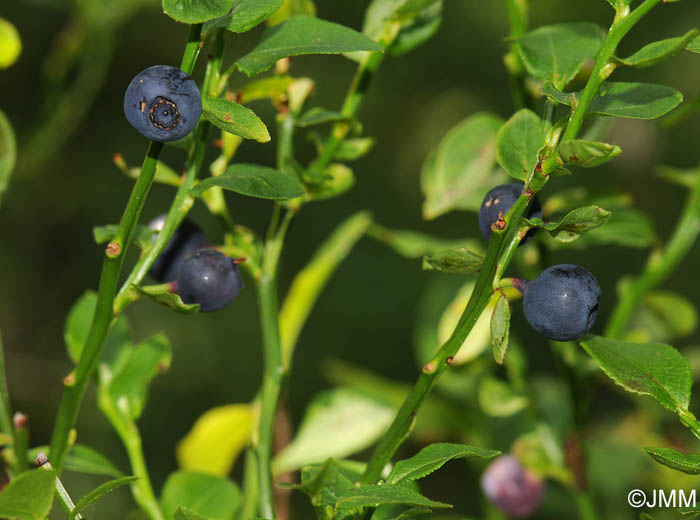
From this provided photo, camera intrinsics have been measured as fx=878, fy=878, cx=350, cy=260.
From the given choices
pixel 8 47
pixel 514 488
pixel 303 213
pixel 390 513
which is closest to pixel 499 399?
pixel 514 488

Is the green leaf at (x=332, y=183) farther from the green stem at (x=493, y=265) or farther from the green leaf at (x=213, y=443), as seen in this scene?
the green leaf at (x=213, y=443)

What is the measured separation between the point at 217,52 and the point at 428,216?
0.41 meters

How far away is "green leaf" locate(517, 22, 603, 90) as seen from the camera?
0.63m

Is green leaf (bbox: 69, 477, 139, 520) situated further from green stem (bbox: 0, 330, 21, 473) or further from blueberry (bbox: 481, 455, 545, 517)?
blueberry (bbox: 481, 455, 545, 517)

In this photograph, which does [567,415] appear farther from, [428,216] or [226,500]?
[226,500]

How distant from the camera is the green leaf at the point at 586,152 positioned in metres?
0.48

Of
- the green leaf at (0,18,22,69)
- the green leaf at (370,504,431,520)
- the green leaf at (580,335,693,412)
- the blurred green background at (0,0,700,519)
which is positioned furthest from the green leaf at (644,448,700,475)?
the blurred green background at (0,0,700,519)

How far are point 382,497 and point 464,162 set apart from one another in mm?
530

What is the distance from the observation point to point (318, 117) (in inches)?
27.8

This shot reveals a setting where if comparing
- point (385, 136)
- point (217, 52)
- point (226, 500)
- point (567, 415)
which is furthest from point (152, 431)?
point (217, 52)

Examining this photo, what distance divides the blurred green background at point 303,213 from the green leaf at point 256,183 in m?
1.45

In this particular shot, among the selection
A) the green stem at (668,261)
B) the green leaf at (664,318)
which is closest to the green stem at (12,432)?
the green stem at (668,261)

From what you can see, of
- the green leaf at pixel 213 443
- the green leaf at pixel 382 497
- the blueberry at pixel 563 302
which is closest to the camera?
the green leaf at pixel 382 497

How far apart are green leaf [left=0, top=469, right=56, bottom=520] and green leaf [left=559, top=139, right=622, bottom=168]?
0.34m
